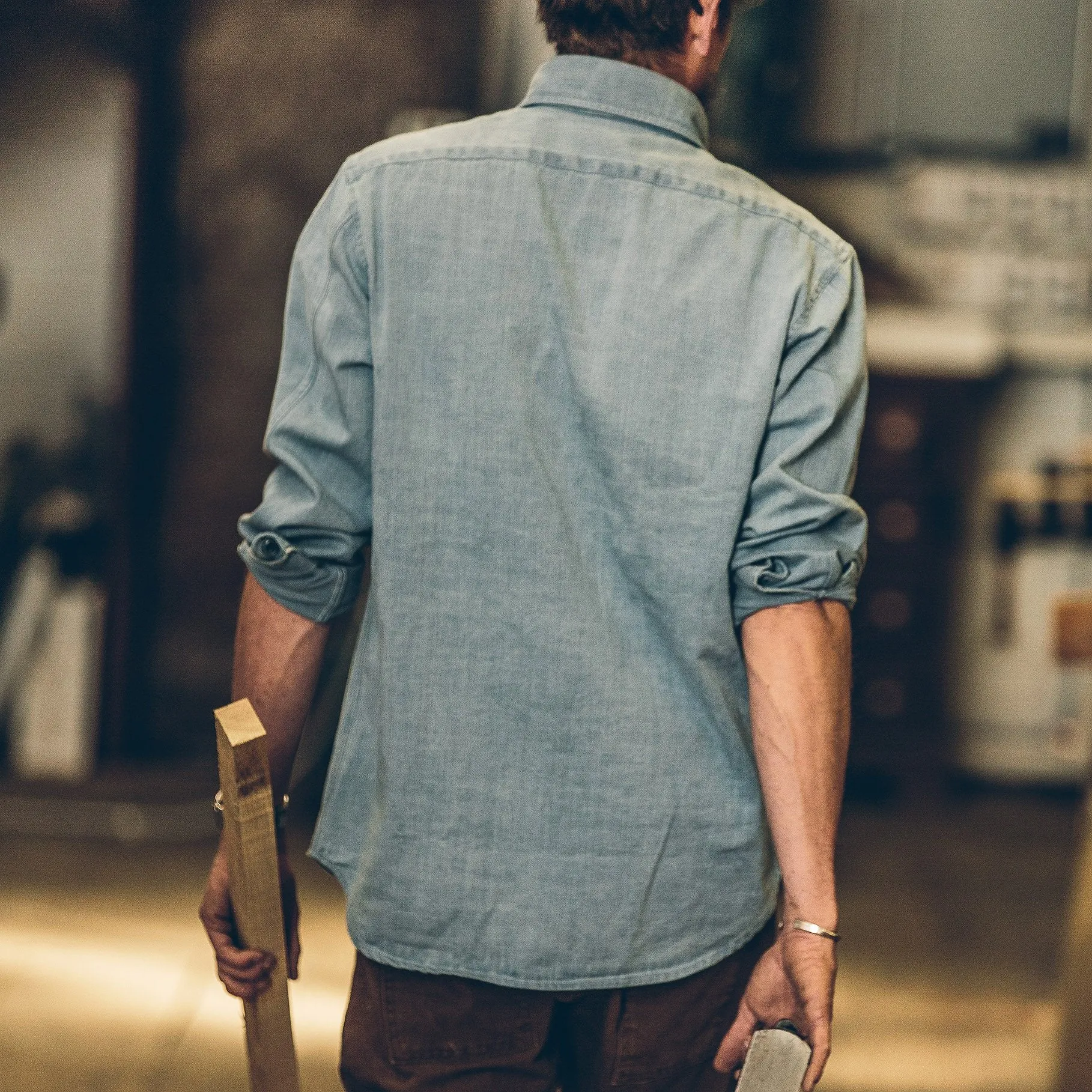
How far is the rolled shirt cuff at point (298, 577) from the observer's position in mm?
1107

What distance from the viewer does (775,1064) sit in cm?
99

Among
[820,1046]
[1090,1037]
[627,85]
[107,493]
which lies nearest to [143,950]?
[107,493]

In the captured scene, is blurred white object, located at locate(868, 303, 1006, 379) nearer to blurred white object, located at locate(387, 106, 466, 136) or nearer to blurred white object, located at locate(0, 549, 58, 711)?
blurred white object, located at locate(387, 106, 466, 136)

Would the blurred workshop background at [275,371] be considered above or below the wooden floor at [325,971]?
above

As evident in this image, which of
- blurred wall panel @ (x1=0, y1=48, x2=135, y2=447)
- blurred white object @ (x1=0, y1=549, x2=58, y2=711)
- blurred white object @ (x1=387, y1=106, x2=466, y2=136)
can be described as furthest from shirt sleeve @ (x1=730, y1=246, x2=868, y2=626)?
blurred white object @ (x1=0, y1=549, x2=58, y2=711)

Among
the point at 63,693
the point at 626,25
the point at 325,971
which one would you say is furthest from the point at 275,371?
the point at 626,25

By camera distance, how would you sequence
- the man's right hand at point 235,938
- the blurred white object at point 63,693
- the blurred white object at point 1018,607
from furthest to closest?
the blurred white object at point 1018,607, the blurred white object at point 63,693, the man's right hand at point 235,938

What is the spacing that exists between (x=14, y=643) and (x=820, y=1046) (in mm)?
2998

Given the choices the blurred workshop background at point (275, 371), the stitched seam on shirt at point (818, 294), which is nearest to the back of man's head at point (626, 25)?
the stitched seam on shirt at point (818, 294)

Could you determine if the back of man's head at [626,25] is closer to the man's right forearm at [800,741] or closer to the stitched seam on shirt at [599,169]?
the stitched seam on shirt at [599,169]

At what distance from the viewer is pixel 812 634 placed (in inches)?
42.4

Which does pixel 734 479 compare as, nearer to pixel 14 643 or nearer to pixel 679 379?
pixel 679 379

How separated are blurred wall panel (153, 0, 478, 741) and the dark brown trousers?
2.57m

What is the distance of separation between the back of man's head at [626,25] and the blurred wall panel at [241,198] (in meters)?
2.41
